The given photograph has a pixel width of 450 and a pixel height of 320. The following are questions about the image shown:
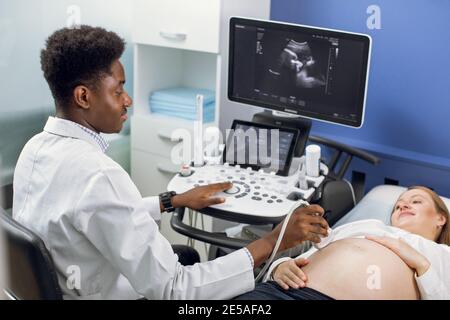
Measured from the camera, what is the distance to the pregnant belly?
63.1 inches

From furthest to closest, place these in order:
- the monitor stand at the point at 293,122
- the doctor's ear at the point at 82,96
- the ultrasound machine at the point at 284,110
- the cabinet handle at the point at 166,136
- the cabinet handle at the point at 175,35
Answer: the cabinet handle at the point at 166,136
the cabinet handle at the point at 175,35
the monitor stand at the point at 293,122
the ultrasound machine at the point at 284,110
the doctor's ear at the point at 82,96

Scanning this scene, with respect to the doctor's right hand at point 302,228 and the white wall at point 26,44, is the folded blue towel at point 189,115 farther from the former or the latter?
the doctor's right hand at point 302,228

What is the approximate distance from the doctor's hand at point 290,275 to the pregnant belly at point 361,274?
0.11 feet

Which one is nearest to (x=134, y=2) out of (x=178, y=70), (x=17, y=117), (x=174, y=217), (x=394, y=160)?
(x=178, y=70)

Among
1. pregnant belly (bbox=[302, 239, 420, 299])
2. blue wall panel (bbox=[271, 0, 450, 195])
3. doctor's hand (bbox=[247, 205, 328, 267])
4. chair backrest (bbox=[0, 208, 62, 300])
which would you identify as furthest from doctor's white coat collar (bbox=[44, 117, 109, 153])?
blue wall panel (bbox=[271, 0, 450, 195])

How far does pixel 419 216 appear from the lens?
6.27ft

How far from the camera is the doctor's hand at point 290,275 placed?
1.58 metres

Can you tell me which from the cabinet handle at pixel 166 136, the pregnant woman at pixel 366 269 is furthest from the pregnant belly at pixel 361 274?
the cabinet handle at pixel 166 136

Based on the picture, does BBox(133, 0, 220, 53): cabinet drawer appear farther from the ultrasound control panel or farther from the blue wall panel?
the ultrasound control panel

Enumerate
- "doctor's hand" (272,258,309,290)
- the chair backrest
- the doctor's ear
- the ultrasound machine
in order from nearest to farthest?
the chair backrest → the doctor's ear → "doctor's hand" (272,258,309,290) → the ultrasound machine

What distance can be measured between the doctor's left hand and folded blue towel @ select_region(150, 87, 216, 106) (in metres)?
0.72

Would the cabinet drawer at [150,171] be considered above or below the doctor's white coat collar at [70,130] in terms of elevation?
below

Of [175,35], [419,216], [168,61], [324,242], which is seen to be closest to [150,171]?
[168,61]
